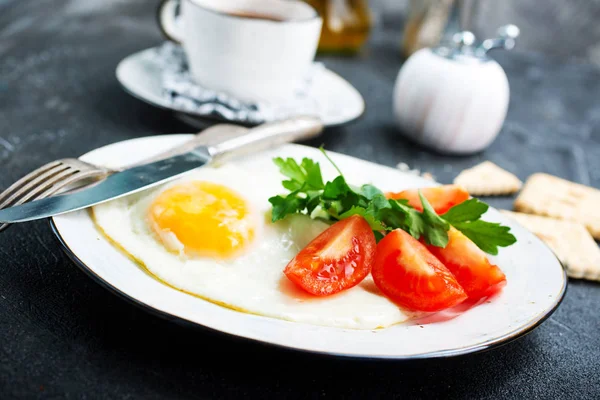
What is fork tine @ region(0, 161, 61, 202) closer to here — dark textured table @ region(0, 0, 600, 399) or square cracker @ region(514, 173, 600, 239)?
dark textured table @ region(0, 0, 600, 399)

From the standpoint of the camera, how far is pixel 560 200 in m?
1.67

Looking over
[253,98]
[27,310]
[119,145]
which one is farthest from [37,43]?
[27,310]

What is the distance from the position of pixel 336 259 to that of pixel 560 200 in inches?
37.3

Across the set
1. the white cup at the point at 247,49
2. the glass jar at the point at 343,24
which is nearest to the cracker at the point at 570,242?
the white cup at the point at 247,49

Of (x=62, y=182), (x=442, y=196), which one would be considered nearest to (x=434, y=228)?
(x=442, y=196)

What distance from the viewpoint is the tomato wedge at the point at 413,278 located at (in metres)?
0.97

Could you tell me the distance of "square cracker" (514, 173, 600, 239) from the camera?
1604 mm

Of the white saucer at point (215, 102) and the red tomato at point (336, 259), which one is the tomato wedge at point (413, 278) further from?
the white saucer at point (215, 102)

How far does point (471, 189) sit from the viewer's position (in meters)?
1.66

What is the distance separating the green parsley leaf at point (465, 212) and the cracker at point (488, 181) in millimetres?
533

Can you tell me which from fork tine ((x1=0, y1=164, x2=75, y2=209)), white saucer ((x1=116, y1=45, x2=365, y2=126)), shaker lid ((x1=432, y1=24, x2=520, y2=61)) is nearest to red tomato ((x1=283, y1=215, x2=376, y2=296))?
fork tine ((x1=0, y1=164, x2=75, y2=209))

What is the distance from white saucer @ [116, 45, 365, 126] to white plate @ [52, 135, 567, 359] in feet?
2.29

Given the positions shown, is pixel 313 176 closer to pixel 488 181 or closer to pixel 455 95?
pixel 488 181

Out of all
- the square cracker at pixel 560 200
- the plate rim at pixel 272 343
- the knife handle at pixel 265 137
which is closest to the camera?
the plate rim at pixel 272 343
